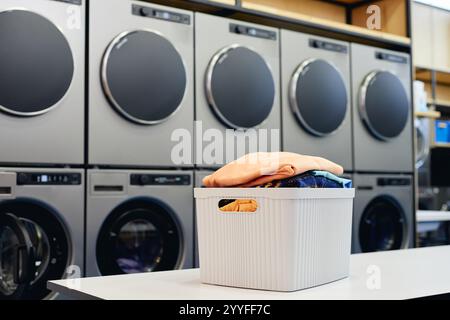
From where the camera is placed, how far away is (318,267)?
120cm

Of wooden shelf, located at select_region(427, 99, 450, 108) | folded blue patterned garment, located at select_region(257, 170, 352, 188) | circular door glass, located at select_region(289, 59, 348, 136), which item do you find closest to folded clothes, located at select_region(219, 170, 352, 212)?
folded blue patterned garment, located at select_region(257, 170, 352, 188)

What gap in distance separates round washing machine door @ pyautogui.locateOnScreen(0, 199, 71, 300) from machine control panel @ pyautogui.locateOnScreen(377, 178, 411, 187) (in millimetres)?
1813

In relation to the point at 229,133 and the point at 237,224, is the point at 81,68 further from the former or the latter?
the point at 237,224

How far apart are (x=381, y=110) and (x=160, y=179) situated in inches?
56.7

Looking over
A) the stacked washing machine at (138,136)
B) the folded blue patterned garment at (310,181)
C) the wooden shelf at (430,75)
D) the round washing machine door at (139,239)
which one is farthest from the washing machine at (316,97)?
the folded blue patterned garment at (310,181)

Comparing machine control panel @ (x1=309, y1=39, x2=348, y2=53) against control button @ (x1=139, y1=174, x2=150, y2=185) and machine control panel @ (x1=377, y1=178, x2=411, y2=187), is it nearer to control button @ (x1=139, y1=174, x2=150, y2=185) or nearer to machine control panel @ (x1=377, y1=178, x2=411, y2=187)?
machine control panel @ (x1=377, y1=178, x2=411, y2=187)

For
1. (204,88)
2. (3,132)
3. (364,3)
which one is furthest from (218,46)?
(364,3)

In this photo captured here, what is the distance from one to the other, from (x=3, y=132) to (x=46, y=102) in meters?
0.19

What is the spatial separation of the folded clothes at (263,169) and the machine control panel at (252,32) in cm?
173

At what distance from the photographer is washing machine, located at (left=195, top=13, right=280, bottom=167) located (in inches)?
108

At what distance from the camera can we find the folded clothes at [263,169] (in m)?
1.18

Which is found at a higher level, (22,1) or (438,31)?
(438,31)

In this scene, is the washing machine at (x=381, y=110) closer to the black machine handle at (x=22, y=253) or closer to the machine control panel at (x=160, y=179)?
the machine control panel at (x=160, y=179)

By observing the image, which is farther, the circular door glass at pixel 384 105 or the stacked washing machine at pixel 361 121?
the circular door glass at pixel 384 105
